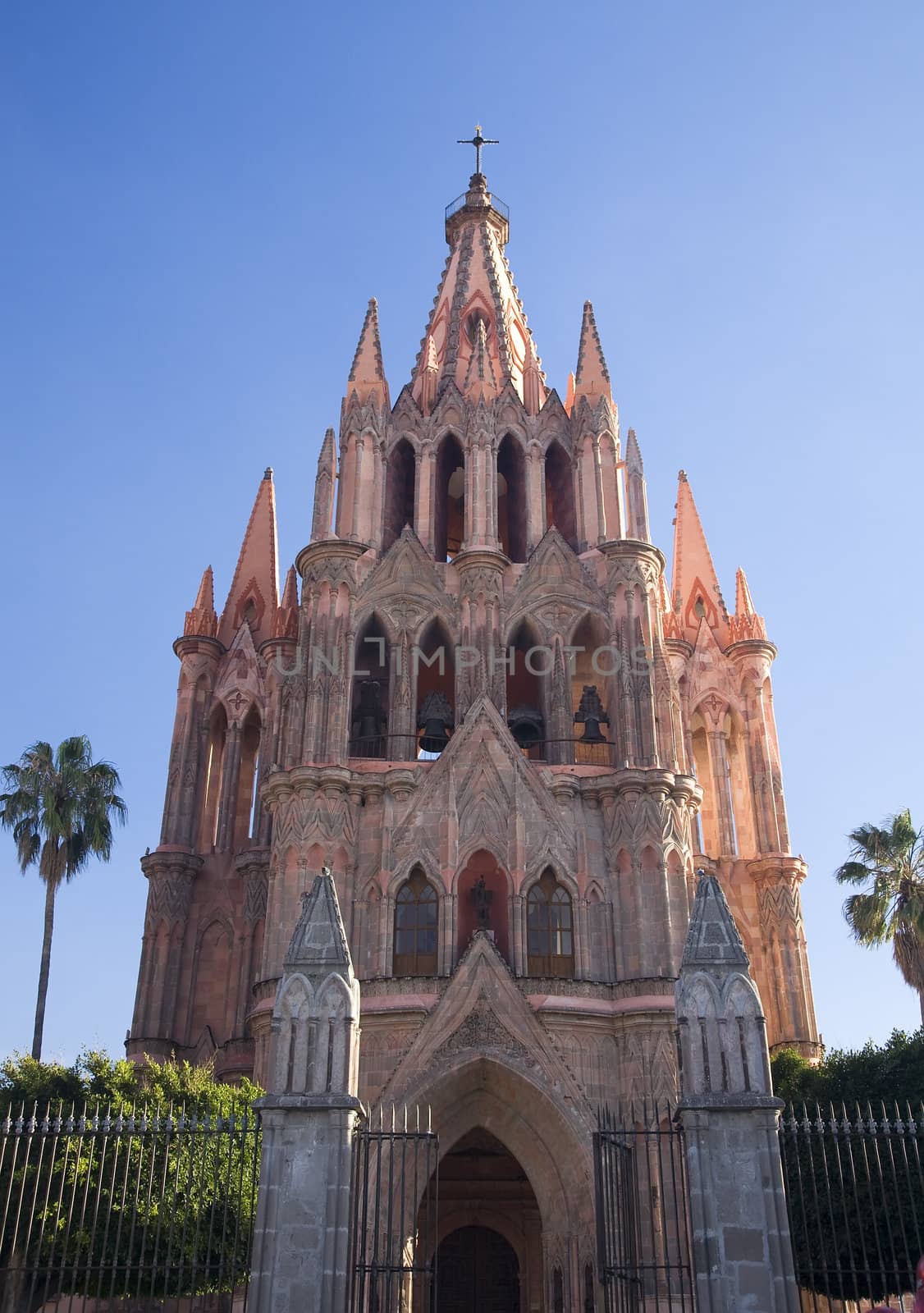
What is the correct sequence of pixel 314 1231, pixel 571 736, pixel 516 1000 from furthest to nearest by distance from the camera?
pixel 571 736 → pixel 516 1000 → pixel 314 1231

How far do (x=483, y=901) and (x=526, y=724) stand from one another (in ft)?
22.1

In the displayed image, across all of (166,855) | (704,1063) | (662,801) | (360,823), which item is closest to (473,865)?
(360,823)

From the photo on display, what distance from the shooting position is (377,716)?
3294cm

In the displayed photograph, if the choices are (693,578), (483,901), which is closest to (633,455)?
(693,578)

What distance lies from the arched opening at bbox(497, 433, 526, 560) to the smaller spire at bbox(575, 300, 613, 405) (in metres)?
2.46

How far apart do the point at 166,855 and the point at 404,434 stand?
43.0ft

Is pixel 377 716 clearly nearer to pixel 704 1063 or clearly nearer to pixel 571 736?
pixel 571 736

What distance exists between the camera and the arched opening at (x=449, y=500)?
1375 inches

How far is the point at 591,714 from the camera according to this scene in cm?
3198

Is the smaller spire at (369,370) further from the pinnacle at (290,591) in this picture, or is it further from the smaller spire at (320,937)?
the smaller spire at (320,937)

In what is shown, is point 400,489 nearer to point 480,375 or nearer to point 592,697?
point 480,375

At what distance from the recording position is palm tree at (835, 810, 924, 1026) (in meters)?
28.5

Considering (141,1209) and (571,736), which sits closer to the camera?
(141,1209)

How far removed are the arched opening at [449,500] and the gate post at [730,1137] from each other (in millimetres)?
20264
